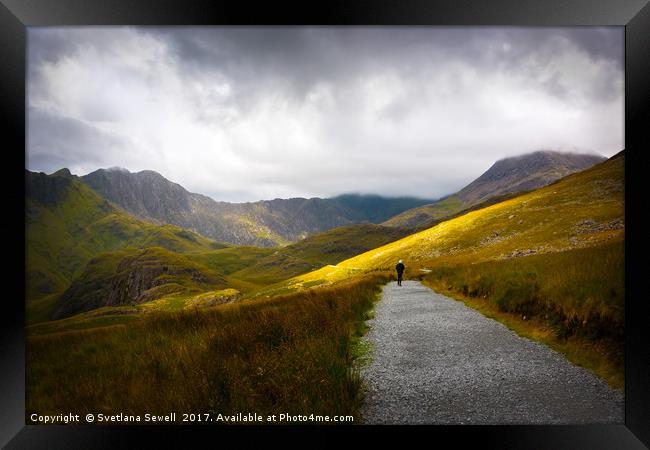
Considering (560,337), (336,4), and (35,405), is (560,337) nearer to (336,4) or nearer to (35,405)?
(336,4)

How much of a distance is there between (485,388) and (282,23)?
20.0ft

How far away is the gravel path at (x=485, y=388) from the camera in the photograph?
3.73 meters

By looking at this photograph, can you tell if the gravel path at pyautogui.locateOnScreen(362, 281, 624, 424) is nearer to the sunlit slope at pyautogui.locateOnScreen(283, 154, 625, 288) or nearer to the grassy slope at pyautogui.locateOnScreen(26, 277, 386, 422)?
the grassy slope at pyautogui.locateOnScreen(26, 277, 386, 422)

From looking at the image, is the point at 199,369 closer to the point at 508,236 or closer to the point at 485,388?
the point at 485,388

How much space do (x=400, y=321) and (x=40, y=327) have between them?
7.61m

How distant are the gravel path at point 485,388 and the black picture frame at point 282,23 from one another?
70 centimetres

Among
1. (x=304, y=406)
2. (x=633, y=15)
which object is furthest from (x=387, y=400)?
(x=633, y=15)

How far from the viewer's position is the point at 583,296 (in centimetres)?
509

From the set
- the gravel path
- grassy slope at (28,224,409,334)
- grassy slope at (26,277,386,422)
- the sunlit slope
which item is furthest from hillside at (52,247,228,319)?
the gravel path

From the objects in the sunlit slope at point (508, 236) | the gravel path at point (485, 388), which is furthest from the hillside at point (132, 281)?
the gravel path at point (485, 388)

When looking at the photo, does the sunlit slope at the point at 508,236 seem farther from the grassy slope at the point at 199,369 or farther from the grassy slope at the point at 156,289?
the grassy slope at the point at 199,369

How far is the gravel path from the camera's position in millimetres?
3727

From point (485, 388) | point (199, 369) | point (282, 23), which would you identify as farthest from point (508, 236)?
point (199, 369)

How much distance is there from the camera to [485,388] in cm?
407
